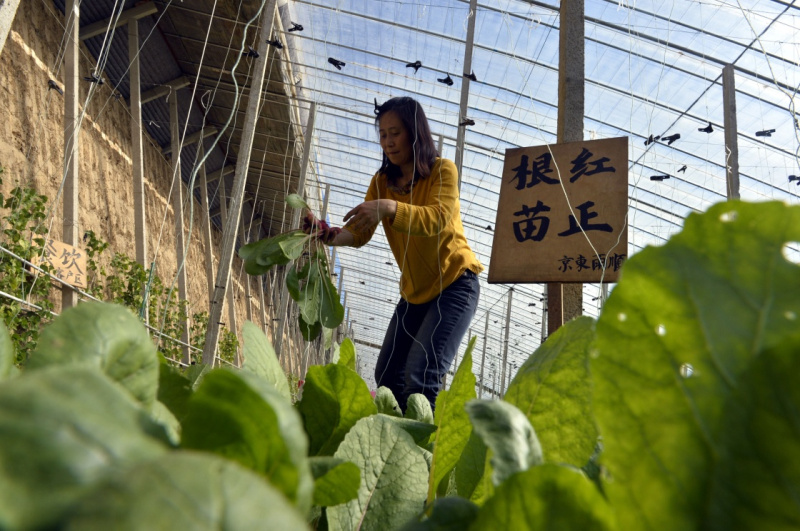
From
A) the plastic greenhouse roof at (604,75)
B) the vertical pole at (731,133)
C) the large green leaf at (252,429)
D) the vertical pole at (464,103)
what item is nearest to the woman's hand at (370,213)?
the large green leaf at (252,429)

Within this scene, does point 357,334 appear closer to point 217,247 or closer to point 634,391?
point 217,247

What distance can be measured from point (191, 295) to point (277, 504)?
8906mm

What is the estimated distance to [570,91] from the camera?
200 cm

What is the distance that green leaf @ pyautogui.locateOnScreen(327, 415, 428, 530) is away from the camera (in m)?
0.30

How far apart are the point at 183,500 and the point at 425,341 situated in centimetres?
149

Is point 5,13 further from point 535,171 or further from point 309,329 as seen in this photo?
point 535,171

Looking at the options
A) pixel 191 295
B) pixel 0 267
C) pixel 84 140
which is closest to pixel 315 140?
pixel 191 295

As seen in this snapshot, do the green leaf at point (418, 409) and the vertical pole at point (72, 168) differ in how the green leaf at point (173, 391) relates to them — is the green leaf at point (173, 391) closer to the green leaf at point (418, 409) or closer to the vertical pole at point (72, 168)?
the green leaf at point (418, 409)

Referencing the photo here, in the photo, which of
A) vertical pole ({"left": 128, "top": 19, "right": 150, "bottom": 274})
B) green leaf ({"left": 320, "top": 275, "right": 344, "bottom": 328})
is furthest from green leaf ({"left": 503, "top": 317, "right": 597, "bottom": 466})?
vertical pole ({"left": 128, "top": 19, "right": 150, "bottom": 274})

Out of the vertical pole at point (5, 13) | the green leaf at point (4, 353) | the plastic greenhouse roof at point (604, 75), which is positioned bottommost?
the green leaf at point (4, 353)

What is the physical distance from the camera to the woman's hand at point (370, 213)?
4.93 feet

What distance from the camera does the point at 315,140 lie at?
32.5ft

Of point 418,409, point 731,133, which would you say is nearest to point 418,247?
point 418,409

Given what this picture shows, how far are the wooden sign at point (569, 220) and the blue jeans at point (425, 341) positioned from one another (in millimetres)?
349
